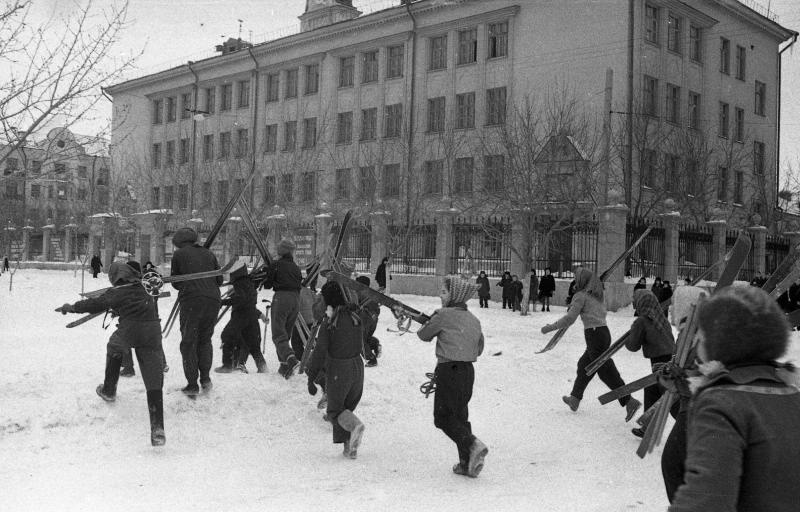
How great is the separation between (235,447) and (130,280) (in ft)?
5.81

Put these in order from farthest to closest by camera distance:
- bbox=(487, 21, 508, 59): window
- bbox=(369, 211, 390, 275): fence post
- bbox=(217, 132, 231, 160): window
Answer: bbox=(217, 132, 231, 160): window
bbox=(487, 21, 508, 59): window
bbox=(369, 211, 390, 275): fence post

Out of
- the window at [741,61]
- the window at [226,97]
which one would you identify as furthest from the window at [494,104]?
the window at [226,97]

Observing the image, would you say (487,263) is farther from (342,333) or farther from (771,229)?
(342,333)

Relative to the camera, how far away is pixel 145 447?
266 inches

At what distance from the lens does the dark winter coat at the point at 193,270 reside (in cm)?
797

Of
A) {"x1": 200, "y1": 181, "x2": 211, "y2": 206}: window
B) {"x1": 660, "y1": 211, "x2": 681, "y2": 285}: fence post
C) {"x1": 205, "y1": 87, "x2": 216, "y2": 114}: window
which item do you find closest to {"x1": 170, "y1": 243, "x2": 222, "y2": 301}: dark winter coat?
{"x1": 660, "y1": 211, "x2": 681, "y2": 285}: fence post

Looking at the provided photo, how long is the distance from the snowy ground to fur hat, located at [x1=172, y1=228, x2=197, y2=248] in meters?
1.52

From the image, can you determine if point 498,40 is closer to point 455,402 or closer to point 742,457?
point 455,402

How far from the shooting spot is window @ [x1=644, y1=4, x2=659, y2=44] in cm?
3156

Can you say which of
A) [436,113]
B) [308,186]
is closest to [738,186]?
[436,113]

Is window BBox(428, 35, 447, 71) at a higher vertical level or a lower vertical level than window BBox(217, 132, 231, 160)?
higher

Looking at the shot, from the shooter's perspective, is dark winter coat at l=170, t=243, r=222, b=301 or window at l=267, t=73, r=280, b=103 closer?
dark winter coat at l=170, t=243, r=222, b=301

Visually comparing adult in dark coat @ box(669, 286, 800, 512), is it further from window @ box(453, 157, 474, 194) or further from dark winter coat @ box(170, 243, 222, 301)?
window @ box(453, 157, 474, 194)

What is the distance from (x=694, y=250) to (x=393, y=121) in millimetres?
16127
